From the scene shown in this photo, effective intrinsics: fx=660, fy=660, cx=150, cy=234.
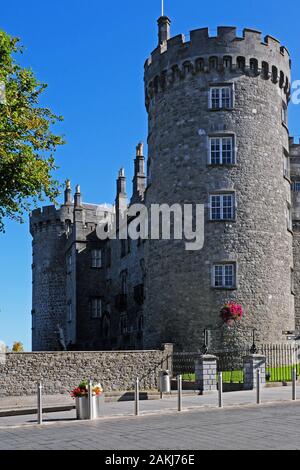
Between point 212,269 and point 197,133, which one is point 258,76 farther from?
point 212,269

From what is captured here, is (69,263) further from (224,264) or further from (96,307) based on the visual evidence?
(224,264)

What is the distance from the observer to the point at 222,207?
107 feet

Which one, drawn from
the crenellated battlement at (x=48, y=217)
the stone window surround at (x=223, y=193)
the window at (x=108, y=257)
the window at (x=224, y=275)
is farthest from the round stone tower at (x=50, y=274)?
the window at (x=224, y=275)

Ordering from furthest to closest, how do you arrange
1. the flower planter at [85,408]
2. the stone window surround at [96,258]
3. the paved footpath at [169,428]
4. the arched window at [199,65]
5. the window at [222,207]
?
the stone window surround at [96,258] → the arched window at [199,65] → the window at [222,207] → the flower planter at [85,408] → the paved footpath at [169,428]

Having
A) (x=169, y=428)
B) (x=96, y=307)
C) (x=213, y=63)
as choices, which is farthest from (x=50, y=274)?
(x=169, y=428)

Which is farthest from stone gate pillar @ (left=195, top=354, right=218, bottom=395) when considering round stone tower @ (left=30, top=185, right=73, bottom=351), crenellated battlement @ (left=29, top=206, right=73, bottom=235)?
crenellated battlement @ (left=29, top=206, right=73, bottom=235)

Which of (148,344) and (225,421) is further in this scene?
(148,344)

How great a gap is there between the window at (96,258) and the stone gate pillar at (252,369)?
89.4ft

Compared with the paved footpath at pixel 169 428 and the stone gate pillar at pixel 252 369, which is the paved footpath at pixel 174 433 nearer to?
the paved footpath at pixel 169 428

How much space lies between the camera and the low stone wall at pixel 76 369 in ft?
80.1

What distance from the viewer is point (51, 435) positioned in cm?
1334

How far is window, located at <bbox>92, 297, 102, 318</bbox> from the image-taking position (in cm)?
4994
